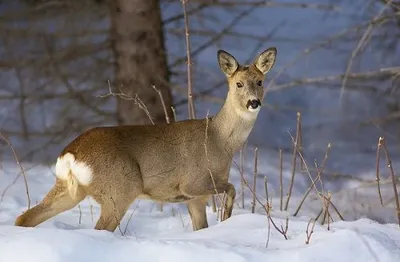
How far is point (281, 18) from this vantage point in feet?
59.4

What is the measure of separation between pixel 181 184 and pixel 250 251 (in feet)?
5.13

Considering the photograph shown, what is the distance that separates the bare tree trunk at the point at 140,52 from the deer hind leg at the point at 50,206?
4126mm

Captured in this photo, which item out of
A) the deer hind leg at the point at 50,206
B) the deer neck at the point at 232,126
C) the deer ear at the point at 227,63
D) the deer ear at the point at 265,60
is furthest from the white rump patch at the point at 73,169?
the deer ear at the point at 265,60

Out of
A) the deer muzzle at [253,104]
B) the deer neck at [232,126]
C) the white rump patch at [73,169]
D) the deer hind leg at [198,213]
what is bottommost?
the deer hind leg at [198,213]

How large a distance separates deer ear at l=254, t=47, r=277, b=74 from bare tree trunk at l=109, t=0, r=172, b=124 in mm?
3807

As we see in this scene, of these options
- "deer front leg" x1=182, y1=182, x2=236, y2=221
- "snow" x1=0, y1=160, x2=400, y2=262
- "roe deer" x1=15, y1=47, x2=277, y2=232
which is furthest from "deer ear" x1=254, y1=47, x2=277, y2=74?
"snow" x1=0, y1=160, x2=400, y2=262

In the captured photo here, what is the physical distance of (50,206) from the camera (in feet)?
20.0

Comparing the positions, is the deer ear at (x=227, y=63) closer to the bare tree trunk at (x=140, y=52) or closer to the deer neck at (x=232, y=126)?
the deer neck at (x=232, y=126)

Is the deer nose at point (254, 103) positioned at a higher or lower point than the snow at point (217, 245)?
higher

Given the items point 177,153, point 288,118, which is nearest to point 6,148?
point 288,118

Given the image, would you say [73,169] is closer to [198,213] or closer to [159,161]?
[159,161]

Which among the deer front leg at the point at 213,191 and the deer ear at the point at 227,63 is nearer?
the deer front leg at the point at 213,191

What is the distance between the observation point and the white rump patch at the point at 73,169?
5.87m

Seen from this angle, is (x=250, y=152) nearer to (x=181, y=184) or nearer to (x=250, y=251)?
(x=181, y=184)
